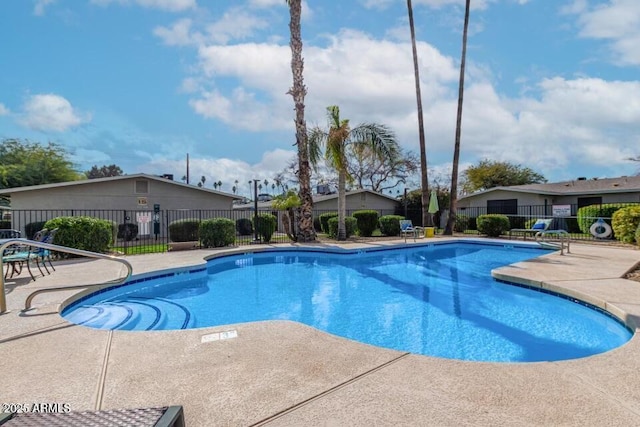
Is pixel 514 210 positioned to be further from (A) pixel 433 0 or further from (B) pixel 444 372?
(B) pixel 444 372

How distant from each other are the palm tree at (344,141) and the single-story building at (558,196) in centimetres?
1057

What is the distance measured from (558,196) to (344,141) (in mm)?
16597

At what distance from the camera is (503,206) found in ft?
77.5

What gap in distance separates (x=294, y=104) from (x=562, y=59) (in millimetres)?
12112

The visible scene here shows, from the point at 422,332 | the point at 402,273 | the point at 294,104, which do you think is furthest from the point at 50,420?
the point at 294,104

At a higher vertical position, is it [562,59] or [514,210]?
[562,59]

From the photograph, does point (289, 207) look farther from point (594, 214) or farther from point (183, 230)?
point (594, 214)

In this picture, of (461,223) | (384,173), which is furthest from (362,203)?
(384,173)

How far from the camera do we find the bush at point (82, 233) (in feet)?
31.1

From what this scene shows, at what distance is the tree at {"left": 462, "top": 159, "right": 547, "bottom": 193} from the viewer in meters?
34.8

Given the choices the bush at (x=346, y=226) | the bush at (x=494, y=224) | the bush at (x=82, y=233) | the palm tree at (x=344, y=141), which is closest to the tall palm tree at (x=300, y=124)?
the palm tree at (x=344, y=141)

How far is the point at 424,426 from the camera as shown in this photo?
6.45ft

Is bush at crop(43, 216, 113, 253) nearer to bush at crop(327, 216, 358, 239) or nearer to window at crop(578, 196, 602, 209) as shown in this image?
bush at crop(327, 216, 358, 239)

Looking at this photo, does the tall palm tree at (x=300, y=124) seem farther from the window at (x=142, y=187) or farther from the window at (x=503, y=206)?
the window at (x=503, y=206)
